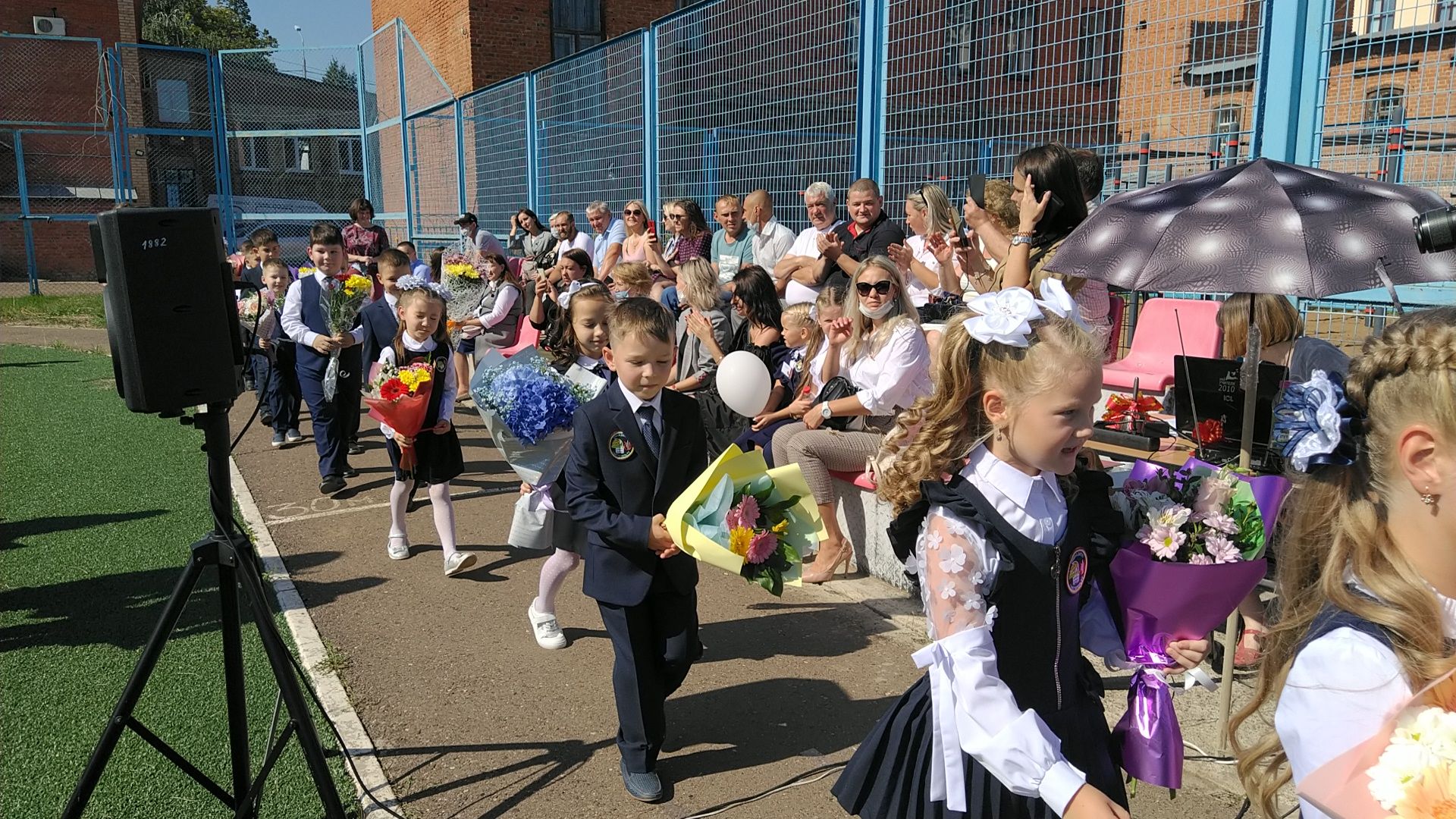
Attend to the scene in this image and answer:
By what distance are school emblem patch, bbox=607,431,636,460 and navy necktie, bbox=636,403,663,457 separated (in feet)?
0.22

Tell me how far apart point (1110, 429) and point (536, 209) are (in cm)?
1108

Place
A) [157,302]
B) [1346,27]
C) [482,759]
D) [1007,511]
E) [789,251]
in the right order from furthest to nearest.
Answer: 1. [789,251]
2. [1346,27]
3. [482,759]
4. [157,302]
5. [1007,511]

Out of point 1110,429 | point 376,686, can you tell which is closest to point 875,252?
point 1110,429

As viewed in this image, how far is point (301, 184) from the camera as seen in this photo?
26.1m

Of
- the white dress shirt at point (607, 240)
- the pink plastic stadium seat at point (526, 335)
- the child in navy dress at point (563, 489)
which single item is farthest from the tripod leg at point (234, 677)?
the white dress shirt at point (607, 240)

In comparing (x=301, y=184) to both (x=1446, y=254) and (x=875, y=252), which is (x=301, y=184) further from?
(x=1446, y=254)

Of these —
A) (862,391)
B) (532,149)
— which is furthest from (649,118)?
(862,391)

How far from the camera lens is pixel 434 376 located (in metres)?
6.01

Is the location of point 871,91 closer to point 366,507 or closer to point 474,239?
point 366,507

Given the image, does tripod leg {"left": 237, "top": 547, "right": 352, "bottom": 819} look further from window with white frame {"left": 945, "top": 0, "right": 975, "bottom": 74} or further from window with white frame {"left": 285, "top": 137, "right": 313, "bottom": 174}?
window with white frame {"left": 285, "top": 137, "right": 313, "bottom": 174}

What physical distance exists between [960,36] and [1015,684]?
5.89m

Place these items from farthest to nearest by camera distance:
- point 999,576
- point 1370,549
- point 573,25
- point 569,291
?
point 573,25 → point 569,291 → point 999,576 → point 1370,549

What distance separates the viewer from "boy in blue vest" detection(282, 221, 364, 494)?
308 inches

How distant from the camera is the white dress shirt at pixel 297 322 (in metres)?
7.99
